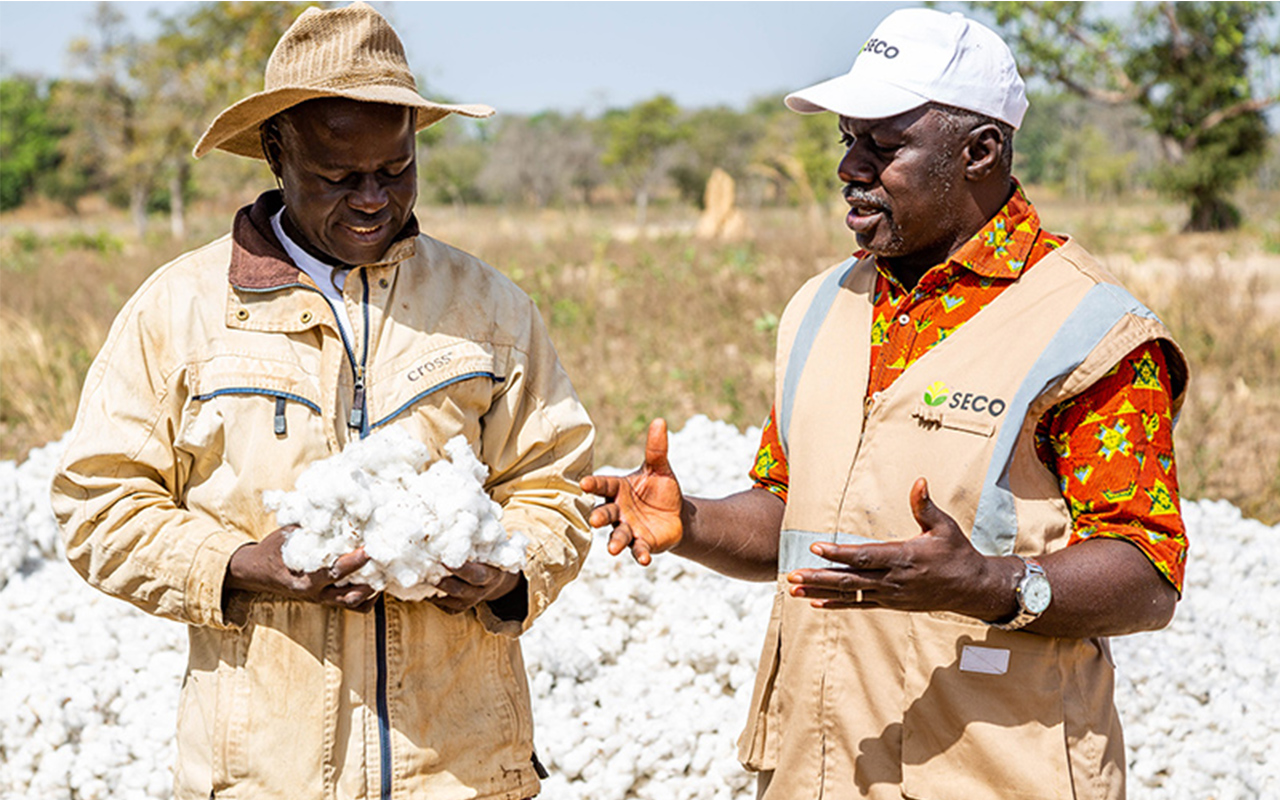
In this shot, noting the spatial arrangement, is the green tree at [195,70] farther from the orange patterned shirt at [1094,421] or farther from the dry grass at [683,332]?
the orange patterned shirt at [1094,421]

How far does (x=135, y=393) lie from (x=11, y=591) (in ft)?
8.24

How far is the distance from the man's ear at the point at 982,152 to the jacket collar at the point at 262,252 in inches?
38.6

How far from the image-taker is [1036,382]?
189cm

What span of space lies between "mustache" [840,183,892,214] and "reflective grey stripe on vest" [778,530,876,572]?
1.89 ft

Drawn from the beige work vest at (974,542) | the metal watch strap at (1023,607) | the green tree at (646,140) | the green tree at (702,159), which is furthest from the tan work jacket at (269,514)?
the green tree at (702,159)

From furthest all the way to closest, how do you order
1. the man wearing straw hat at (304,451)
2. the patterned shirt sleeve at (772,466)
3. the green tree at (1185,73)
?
the green tree at (1185,73)
the patterned shirt sleeve at (772,466)
the man wearing straw hat at (304,451)

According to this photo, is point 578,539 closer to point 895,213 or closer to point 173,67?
point 895,213

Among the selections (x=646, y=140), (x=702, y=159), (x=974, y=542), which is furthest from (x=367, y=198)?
(x=702, y=159)

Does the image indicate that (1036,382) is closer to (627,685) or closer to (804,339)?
(804,339)

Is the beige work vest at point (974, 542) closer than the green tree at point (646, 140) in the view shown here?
Yes

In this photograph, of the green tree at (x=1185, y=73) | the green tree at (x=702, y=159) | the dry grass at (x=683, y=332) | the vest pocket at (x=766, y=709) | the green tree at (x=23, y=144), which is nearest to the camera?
the vest pocket at (x=766, y=709)

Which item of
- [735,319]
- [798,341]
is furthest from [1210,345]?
[798,341]

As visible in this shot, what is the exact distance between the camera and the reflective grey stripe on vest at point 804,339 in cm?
224

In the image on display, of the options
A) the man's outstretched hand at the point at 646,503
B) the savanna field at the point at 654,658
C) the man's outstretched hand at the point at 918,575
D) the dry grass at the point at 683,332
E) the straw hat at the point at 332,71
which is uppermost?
the straw hat at the point at 332,71
